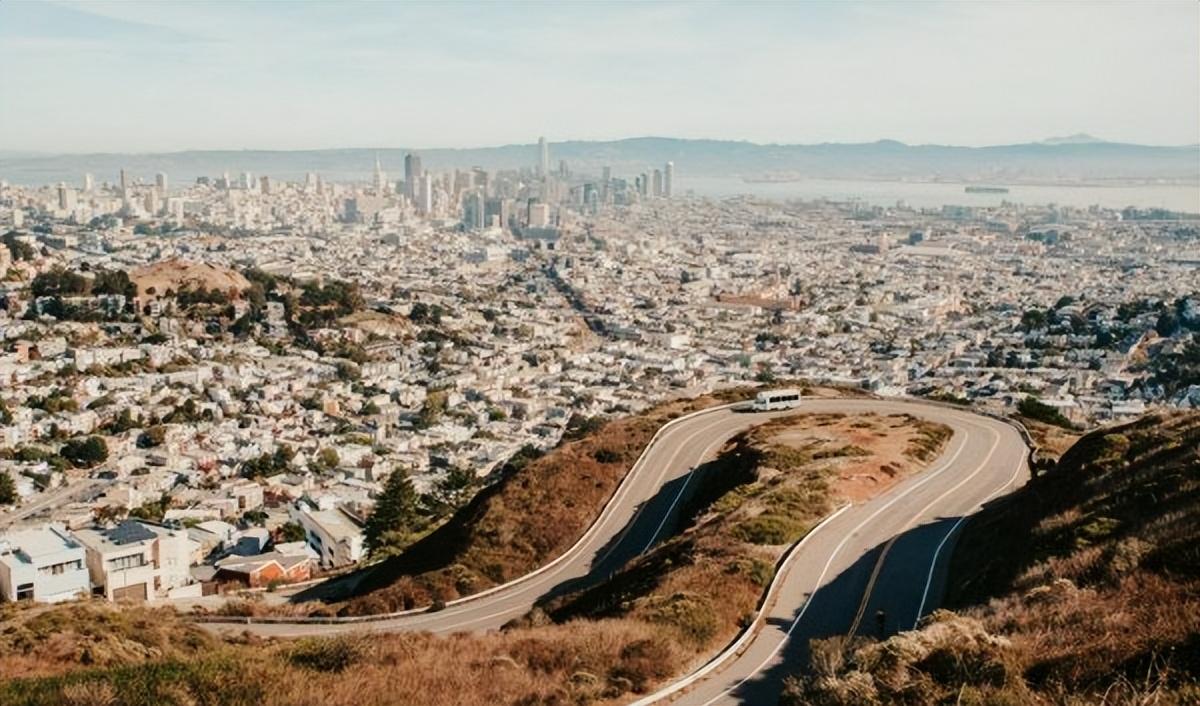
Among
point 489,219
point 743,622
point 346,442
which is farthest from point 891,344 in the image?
point 489,219

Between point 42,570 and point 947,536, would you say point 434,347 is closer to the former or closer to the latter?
point 42,570

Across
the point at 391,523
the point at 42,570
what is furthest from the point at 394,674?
the point at 391,523

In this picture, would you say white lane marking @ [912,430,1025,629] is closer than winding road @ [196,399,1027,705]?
No

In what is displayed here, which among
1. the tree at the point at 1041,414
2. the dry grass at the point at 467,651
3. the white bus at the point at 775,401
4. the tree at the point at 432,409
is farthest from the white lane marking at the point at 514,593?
the tree at the point at 432,409

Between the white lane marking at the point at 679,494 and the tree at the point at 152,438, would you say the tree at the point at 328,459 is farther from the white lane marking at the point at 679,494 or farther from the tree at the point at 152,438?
the white lane marking at the point at 679,494

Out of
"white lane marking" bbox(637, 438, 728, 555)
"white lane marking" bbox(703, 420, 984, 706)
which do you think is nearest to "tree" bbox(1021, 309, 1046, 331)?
"white lane marking" bbox(703, 420, 984, 706)

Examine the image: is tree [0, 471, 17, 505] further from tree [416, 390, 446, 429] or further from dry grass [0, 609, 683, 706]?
dry grass [0, 609, 683, 706]

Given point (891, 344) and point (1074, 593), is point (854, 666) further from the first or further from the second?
point (891, 344)
